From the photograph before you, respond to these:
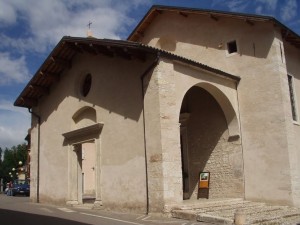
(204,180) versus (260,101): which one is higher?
(260,101)

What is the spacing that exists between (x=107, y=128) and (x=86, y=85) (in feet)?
9.26

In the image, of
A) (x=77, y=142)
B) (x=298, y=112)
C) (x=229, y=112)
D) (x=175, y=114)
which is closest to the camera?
(x=175, y=114)

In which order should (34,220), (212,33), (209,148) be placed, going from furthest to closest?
(212,33)
(209,148)
(34,220)

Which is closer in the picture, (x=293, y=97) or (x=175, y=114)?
(x=175, y=114)

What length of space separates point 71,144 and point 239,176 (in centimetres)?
665

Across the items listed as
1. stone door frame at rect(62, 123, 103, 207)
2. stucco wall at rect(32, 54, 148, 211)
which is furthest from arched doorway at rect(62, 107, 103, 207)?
stucco wall at rect(32, 54, 148, 211)

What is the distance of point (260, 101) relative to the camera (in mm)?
13391

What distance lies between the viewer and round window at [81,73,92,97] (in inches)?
590

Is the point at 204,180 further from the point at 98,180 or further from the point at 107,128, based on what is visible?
the point at 107,128

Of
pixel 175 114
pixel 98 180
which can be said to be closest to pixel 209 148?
pixel 175 114

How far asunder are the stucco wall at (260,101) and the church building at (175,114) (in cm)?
4

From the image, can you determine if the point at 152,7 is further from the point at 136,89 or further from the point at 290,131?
the point at 290,131

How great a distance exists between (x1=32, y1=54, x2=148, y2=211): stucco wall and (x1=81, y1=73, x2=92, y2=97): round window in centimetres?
18

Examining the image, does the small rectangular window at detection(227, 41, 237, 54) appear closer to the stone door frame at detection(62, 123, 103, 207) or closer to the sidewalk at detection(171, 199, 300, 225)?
the sidewalk at detection(171, 199, 300, 225)
